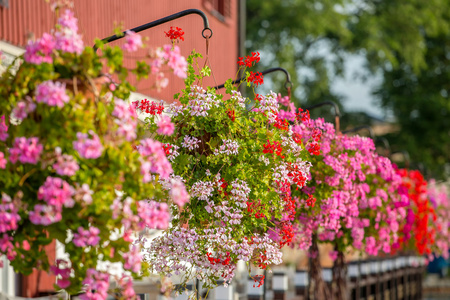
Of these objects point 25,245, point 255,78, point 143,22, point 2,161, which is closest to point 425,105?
point 143,22

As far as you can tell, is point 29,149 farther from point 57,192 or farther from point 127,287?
point 127,287

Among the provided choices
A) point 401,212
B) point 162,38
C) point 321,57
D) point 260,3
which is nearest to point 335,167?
point 401,212

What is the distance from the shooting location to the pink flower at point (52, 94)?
290cm

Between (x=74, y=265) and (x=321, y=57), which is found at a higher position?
(x=321, y=57)

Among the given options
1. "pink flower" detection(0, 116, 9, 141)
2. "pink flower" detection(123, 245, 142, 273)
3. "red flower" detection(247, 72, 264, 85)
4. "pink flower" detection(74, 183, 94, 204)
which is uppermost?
"red flower" detection(247, 72, 264, 85)

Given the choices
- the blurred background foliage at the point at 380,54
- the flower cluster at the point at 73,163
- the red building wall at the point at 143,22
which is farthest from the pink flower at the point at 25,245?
the blurred background foliage at the point at 380,54

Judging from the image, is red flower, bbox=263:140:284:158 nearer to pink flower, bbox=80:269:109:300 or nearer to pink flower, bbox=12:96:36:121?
pink flower, bbox=80:269:109:300

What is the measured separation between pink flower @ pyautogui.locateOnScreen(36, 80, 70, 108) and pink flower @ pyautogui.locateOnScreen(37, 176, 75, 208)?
34 cm

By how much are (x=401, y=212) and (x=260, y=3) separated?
574 inches

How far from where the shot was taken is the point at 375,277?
1106cm

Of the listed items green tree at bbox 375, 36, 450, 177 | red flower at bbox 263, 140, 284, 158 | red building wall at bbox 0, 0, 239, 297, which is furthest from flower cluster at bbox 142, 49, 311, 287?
green tree at bbox 375, 36, 450, 177

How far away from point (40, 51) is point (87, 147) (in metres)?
0.55

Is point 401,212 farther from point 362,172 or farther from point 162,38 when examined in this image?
point 162,38

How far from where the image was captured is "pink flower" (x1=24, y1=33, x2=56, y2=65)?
3.01 meters
